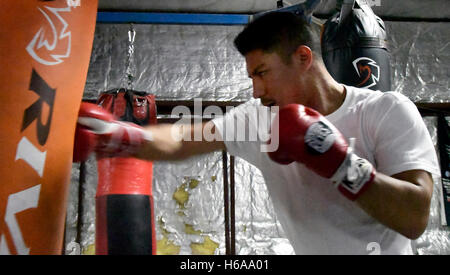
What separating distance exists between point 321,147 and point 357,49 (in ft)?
4.63

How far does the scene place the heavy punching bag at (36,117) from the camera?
1012 mm

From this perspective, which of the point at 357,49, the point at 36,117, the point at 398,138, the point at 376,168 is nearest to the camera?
the point at 36,117

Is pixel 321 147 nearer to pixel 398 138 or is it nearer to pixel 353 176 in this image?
pixel 353 176

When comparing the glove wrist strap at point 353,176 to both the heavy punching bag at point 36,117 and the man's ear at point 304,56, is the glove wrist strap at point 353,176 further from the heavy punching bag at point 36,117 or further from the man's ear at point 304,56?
the heavy punching bag at point 36,117

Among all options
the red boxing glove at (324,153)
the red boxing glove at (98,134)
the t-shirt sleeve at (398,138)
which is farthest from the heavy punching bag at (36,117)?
the t-shirt sleeve at (398,138)

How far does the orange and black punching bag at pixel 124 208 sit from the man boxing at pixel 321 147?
23.1 inches

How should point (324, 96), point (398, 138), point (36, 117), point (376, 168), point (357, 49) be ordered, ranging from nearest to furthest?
point (36, 117) → point (398, 138) → point (376, 168) → point (324, 96) → point (357, 49)

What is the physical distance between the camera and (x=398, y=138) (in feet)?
4.16

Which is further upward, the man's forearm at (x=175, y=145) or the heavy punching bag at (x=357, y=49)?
the heavy punching bag at (x=357, y=49)

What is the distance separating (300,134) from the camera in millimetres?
1173

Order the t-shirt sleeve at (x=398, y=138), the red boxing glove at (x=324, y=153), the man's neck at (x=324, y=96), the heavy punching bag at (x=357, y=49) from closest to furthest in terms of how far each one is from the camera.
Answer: the red boxing glove at (x=324, y=153), the t-shirt sleeve at (x=398, y=138), the man's neck at (x=324, y=96), the heavy punching bag at (x=357, y=49)

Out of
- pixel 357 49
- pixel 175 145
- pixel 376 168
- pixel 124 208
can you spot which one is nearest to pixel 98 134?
pixel 175 145

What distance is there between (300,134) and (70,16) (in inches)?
31.7

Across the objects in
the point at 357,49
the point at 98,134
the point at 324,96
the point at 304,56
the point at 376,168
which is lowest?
the point at 376,168
